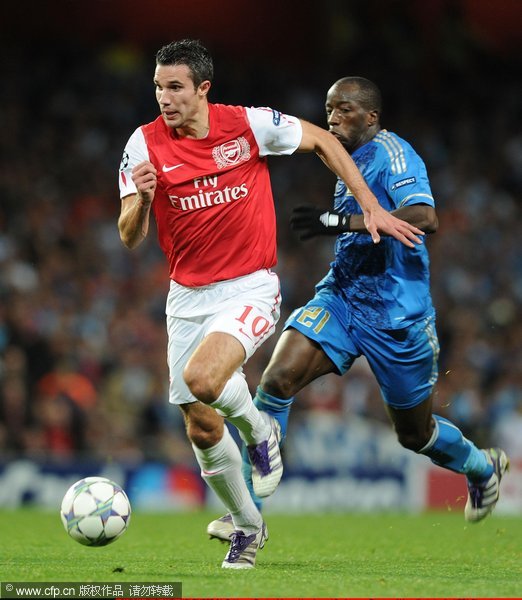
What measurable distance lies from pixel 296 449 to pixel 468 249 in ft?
16.7

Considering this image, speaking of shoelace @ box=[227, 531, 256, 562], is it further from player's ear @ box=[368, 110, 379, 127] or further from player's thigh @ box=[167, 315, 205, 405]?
player's ear @ box=[368, 110, 379, 127]

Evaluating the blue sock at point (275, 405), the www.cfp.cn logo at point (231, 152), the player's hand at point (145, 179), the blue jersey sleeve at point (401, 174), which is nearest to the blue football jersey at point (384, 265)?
the blue jersey sleeve at point (401, 174)

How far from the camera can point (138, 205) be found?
18.9ft

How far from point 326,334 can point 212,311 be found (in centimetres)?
96

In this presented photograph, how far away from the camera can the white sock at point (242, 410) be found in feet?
18.6

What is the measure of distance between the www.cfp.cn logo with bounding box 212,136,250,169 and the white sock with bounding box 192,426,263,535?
149 centimetres

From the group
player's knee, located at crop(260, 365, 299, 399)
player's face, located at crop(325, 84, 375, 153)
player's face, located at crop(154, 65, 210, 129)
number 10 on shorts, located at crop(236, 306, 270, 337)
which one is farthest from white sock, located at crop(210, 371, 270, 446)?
player's face, located at crop(325, 84, 375, 153)

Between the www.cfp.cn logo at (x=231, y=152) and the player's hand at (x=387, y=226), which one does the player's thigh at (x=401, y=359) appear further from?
the www.cfp.cn logo at (x=231, y=152)

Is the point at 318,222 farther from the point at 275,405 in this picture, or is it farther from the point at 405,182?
the point at 275,405

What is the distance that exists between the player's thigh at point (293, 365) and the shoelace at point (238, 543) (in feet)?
2.86

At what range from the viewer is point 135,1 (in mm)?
19141

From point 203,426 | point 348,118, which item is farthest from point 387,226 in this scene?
point 203,426

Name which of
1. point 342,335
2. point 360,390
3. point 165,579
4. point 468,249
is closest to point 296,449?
point 360,390

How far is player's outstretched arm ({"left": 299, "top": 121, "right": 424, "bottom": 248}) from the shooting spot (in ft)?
20.0
